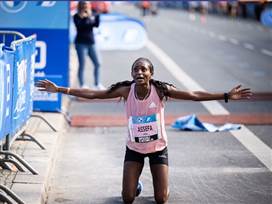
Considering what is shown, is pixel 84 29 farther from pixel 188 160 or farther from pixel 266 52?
pixel 266 52

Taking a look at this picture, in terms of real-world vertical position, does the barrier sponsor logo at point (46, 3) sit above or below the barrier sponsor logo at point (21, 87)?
above

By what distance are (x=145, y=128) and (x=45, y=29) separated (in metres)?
5.91

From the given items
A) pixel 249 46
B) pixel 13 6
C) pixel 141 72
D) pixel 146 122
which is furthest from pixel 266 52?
pixel 141 72

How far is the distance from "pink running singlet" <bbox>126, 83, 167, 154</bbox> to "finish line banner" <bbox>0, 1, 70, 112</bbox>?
5484mm

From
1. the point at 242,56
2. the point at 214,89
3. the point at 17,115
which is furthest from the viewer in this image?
the point at 242,56

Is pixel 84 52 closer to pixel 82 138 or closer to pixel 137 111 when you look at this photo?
pixel 82 138

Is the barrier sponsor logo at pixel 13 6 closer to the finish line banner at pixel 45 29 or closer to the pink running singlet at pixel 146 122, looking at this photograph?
the finish line banner at pixel 45 29

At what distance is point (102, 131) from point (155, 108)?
4.69m

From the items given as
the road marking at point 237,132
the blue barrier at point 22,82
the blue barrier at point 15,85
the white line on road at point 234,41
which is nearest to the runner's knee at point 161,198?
the blue barrier at point 15,85

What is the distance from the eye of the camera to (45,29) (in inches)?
540

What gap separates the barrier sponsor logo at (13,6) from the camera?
1370 centimetres

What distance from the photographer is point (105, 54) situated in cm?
2945

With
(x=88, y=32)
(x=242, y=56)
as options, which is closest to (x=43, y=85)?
(x=88, y=32)

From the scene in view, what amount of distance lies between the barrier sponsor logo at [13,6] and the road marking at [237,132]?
12.5 feet
